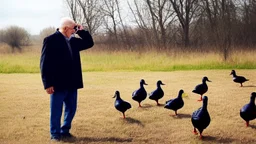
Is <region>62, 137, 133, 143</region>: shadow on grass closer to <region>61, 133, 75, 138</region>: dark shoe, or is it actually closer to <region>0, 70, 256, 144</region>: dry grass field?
<region>0, 70, 256, 144</region>: dry grass field

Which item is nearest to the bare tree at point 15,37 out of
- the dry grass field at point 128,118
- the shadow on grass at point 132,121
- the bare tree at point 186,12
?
the bare tree at point 186,12

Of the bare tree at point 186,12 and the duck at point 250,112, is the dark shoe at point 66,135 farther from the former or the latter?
the bare tree at point 186,12

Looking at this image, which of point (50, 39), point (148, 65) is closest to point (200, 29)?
point (148, 65)

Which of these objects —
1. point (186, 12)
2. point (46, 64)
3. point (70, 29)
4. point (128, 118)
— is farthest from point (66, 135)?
A: point (186, 12)

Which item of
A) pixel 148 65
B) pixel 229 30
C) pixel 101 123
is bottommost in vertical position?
pixel 101 123

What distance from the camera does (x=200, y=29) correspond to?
2202 centimetres

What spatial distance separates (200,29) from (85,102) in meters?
16.4

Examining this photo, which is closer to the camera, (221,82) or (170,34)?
(221,82)

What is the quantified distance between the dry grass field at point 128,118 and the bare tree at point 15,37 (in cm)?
2132

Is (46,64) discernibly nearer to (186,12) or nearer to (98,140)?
(98,140)

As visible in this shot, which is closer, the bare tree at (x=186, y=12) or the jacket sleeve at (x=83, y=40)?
the jacket sleeve at (x=83, y=40)

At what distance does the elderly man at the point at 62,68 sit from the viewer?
405cm

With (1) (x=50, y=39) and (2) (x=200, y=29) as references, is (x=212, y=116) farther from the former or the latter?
(2) (x=200, y=29)

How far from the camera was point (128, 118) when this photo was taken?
5.49m
